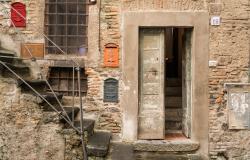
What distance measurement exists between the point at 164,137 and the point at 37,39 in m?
3.03

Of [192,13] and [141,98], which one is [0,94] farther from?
[192,13]

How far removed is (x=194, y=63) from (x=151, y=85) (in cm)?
90

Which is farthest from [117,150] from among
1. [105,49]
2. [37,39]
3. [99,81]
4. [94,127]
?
[37,39]

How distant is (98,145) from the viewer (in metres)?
6.58

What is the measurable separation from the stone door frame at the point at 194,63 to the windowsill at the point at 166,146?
152mm

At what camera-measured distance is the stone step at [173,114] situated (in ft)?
27.9

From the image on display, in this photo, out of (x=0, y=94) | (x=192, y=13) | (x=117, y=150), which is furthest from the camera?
(x=192, y=13)

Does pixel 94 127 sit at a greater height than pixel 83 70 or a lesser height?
lesser

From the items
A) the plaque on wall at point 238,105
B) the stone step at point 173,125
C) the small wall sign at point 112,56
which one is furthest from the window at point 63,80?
the plaque on wall at point 238,105

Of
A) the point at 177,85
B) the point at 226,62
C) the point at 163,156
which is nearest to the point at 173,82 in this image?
the point at 177,85

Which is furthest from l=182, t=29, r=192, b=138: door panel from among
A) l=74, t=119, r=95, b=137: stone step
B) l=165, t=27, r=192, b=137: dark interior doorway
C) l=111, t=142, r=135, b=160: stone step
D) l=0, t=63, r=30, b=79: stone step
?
l=0, t=63, r=30, b=79: stone step

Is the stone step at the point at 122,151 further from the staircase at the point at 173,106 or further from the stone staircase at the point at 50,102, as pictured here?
the staircase at the point at 173,106

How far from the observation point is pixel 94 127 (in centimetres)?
750

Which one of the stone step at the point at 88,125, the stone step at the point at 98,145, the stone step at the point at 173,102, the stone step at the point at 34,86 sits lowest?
the stone step at the point at 98,145
